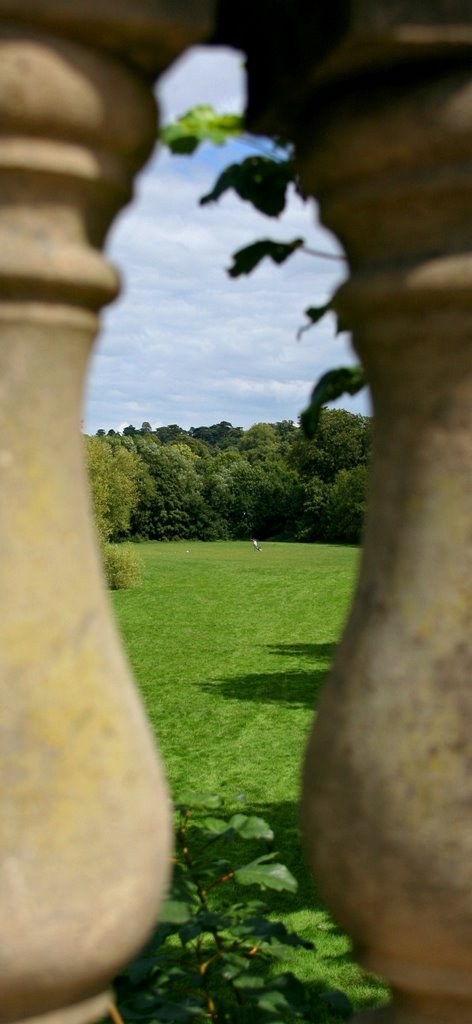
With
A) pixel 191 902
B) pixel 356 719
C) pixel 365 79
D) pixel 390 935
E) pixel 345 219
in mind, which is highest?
pixel 365 79

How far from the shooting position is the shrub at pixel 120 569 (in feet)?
104

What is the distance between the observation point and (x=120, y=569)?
31922mm

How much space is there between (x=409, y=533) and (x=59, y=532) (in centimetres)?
35

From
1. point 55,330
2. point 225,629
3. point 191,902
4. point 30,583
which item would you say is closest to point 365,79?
point 55,330

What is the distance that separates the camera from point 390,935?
3.39ft

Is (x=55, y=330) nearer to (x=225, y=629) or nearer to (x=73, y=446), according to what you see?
(x=73, y=446)

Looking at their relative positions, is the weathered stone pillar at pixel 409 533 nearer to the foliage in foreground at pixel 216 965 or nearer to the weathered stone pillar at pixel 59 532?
the weathered stone pillar at pixel 59 532

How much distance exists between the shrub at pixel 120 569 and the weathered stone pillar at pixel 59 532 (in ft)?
99.1

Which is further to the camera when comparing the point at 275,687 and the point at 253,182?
the point at 275,687

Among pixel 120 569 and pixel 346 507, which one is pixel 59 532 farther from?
pixel 346 507

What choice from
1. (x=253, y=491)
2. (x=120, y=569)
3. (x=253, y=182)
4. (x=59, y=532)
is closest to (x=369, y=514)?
(x=59, y=532)

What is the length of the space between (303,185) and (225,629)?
2106 cm

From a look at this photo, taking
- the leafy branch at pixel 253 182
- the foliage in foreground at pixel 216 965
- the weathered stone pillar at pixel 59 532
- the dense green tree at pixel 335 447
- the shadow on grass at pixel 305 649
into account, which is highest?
the dense green tree at pixel 335 447

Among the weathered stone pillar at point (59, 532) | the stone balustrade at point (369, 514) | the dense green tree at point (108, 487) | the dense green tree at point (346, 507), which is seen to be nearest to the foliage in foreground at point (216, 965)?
the stone balustrade at point (369, 514)
